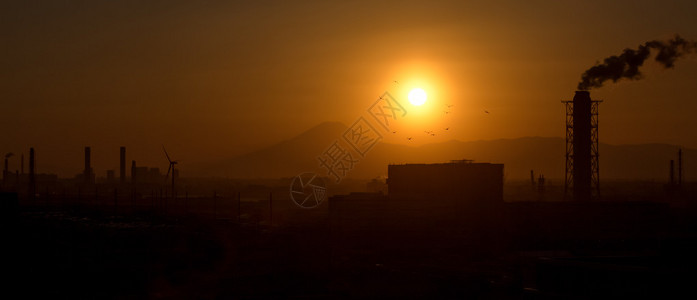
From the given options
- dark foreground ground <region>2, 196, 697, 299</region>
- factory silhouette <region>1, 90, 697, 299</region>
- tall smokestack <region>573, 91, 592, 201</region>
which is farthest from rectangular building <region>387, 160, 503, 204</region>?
tall smokestack <region>573, 91, 592, 201</region>

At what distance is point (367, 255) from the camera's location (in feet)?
100

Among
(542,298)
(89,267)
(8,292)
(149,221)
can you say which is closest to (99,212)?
(149,221)

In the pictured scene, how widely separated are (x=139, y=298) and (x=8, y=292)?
153 inches

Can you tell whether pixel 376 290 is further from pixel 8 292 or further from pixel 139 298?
pixel 8 292

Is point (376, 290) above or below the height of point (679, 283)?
below

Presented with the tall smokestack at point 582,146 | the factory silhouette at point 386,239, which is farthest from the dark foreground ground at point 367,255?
the tall smokestack at point 582,146

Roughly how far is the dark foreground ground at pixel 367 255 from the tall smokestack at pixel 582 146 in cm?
670

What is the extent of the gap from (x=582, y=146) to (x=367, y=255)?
22.1 m

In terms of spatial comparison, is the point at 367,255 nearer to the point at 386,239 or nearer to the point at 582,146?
the point at 386,239

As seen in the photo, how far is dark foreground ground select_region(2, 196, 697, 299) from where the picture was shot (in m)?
10.7

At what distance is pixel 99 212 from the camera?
159 feet

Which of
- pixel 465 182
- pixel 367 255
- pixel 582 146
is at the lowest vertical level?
pixel 367 255

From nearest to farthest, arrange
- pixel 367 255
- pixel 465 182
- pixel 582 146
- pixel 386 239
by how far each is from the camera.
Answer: pixel 367 255
pixel 386 239
pixel 465 182
pixel 582 146

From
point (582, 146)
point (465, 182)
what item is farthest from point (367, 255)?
point (582, 146)
